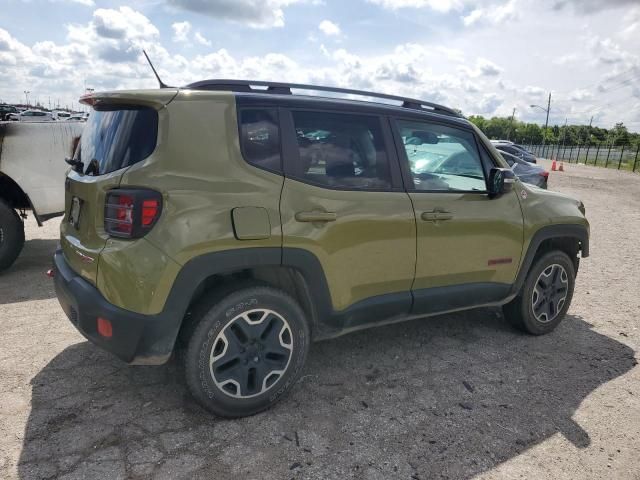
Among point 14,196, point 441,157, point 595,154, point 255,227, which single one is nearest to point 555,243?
A: point 441,157

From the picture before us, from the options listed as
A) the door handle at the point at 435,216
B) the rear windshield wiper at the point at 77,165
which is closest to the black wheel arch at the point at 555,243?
the door handle at the point at 435,216

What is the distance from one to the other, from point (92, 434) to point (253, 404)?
869 millimetres

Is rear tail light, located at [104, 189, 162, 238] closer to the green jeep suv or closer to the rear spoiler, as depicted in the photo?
the green jeep suv

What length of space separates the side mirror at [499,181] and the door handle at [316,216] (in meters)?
1.42

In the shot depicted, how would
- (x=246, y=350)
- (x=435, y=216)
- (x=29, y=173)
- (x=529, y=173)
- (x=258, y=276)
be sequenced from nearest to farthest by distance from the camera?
(x=246, y=350) → (x=258, y=276) → (x=435, y=216) → (x=29, y=173) → (x=529, y=173)

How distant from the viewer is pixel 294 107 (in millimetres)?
2951

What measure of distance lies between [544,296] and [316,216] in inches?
95.8

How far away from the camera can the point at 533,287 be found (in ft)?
13.6

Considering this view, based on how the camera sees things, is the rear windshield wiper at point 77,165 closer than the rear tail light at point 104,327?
No

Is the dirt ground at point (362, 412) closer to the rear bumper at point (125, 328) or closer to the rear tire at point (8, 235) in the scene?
the rear bumper at point (125, 328)

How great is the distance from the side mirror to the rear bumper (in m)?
2.45

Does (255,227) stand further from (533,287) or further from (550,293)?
(550,293)

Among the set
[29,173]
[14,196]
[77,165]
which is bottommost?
[14,196]

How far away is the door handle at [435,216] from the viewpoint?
10.9 feet
